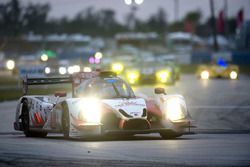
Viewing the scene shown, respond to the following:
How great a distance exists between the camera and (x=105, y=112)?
16750 millimetres

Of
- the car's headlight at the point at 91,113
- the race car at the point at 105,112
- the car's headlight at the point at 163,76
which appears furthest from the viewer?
the car's headlight at the point at 163,76

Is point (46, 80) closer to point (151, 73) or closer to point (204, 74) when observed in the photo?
point (151, 73)

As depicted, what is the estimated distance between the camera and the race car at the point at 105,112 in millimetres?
16562

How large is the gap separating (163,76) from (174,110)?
3497 cm

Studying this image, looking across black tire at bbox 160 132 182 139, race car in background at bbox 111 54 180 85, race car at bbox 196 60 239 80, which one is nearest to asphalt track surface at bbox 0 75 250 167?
black tire at bbox 160 132 182 139

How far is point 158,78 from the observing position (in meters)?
52.8

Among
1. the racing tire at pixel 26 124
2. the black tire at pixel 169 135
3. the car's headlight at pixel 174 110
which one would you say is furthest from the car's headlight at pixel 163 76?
the car's headlight at pixel 174 110

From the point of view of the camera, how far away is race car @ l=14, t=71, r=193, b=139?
1656 cm

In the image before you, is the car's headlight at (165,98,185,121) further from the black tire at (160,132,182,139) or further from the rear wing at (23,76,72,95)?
the rear wing at (23,76,72,95)

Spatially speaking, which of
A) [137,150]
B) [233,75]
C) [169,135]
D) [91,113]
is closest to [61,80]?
[91,113]

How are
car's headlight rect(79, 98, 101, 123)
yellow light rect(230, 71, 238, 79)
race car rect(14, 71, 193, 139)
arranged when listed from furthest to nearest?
yellow light rect(230, 71, 238, 79) → car's headlight rect(79, 98, 101, 123) → race car rect(14, 71, 193, 139)

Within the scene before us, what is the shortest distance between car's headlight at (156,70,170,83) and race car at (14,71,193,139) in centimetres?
3318

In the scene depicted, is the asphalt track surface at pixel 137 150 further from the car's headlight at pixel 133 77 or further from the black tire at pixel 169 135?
the car's headlight at pixel 133 77

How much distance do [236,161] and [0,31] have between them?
82.2 metres
